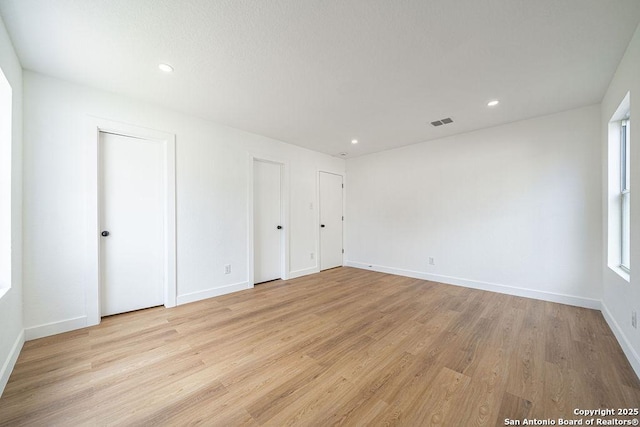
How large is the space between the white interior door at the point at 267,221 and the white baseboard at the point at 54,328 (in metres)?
2.11

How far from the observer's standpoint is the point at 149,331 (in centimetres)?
244

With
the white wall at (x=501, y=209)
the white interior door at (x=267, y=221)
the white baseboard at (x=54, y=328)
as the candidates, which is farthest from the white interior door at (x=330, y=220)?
the white baseboard at (x=54, y=328)

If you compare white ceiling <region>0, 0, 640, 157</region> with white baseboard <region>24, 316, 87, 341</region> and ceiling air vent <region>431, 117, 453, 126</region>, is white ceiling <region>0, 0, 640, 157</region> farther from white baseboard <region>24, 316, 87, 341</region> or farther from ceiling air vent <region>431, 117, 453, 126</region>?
white baseboard <region>24, 316, 87, 341</region>

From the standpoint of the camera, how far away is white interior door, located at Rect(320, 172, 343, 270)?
16.9 ft

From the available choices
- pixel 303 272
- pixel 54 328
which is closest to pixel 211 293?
pixel 54 328

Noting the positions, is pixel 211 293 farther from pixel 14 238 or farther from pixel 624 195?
pixel 624 195

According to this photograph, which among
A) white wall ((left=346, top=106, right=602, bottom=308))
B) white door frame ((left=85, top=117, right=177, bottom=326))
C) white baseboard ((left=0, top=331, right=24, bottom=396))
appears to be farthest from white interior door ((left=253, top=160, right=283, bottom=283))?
white baseboard ((left=0, top=331, right=24, bottom=396))

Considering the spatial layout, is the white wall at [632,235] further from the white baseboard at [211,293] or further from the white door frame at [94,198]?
the white door frame at [94,198]

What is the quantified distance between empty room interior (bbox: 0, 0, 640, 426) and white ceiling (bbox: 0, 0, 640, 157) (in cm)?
2

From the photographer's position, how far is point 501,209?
361 centimetres

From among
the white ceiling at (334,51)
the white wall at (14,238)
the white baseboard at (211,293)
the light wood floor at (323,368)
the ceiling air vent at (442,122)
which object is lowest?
the light wood floor at (323,368)

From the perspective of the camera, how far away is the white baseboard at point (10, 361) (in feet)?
5.27

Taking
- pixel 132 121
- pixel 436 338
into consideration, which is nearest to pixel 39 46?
pixel 132 121

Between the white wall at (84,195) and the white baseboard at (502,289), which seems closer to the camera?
the white wall at (84,195)
